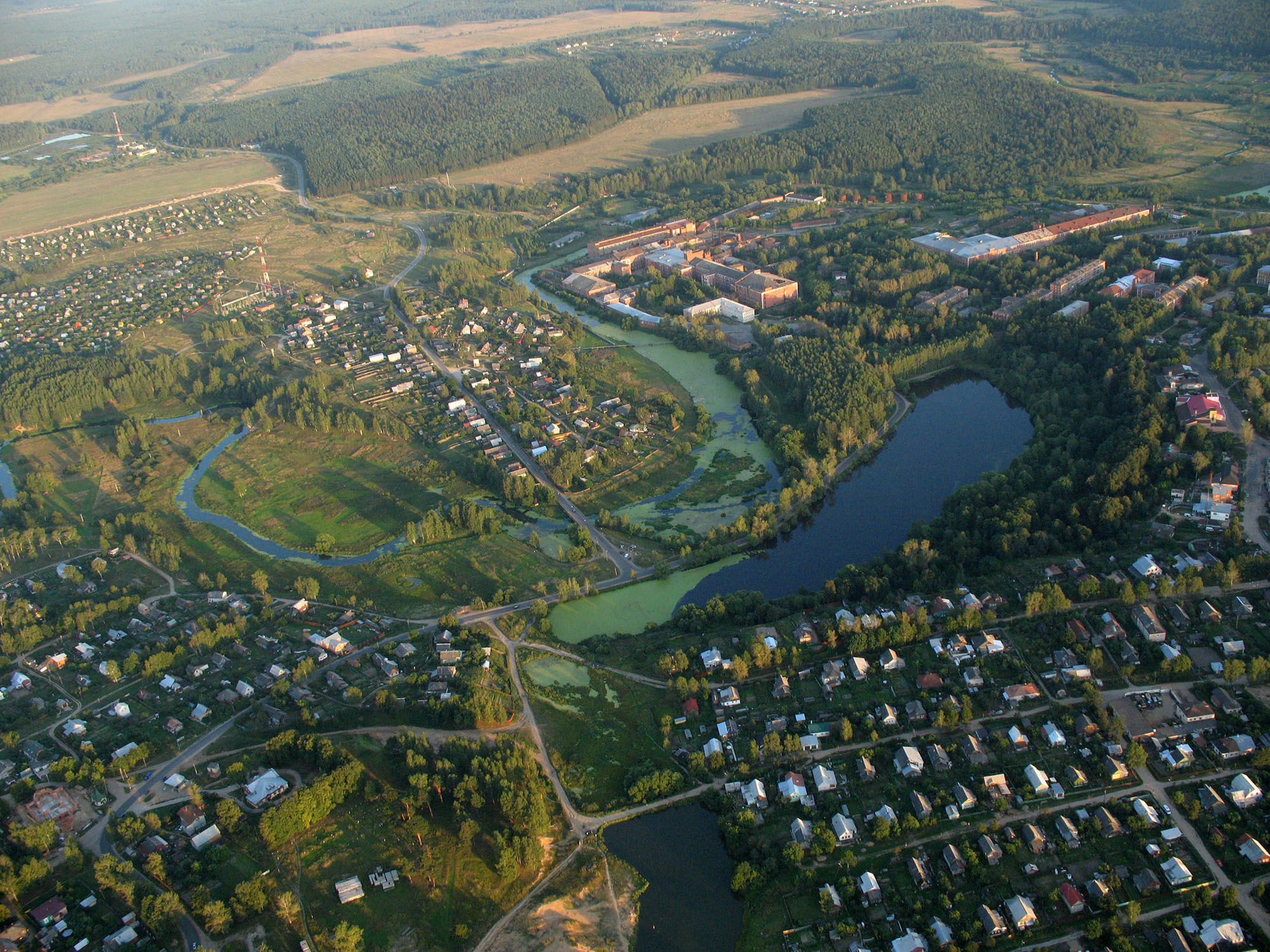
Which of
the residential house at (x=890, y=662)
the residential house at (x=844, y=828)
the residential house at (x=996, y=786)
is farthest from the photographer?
the residential house at (x=890, y=662)

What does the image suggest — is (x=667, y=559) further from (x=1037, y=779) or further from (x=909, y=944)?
(x=909, y=944)

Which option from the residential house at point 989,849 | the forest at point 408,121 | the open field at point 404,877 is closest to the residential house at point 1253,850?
the residential house at point 989,849

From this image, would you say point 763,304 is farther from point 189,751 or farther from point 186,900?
point 186,900

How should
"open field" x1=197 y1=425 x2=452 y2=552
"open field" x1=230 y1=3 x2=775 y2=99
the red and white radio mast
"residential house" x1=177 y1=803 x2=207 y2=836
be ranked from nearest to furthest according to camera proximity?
"residential house" x1=177 y1=803 x2=207 y2=836
"open field" x1=197 y1=425 x2=452 y2=552
the red and white radio mast
"open field" x1=230 y1=3 x2=775 y2=99

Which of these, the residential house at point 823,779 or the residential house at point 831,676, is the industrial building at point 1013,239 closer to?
the residential house at point 831,676

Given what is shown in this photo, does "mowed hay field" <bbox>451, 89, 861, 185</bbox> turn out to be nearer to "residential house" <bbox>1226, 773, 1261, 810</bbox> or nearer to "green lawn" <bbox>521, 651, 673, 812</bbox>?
"green lawn" <bbox>521, 651, 673, 812</bbox>

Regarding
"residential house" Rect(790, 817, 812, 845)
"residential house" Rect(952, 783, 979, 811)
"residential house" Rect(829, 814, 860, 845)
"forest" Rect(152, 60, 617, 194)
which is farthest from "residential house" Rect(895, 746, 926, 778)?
"forest" Rect(152, 60, 617, 194)
